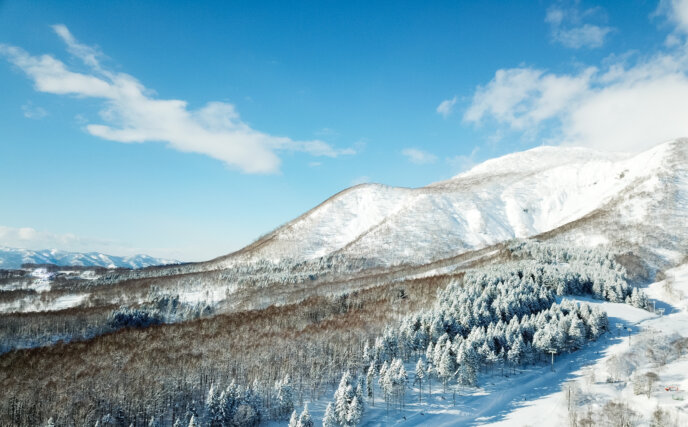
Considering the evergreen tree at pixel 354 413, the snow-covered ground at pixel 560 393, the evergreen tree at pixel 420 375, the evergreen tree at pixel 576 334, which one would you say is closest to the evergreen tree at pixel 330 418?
the evergreen tree at pixel 354 413

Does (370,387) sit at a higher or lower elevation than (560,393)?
lower

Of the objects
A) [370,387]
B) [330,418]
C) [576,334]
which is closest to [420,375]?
[370,387]

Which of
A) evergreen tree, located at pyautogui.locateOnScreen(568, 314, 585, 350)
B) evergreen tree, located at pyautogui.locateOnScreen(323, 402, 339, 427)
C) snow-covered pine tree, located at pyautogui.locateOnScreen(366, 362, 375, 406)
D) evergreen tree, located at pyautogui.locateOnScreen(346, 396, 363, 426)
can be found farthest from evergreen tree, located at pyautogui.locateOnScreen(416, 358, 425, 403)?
evergreen tree, located at pyautogui.locateOnScreen(568, 314, 585, 350)

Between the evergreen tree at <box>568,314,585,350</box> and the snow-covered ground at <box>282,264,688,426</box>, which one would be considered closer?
the snow-covered ground at <box>282,264,688,426</box>

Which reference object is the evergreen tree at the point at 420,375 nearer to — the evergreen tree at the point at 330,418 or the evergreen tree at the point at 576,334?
the evergreen tree at the point at 330,418

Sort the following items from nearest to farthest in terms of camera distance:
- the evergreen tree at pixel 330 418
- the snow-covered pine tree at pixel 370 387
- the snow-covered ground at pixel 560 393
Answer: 1. the evergreen tree at pixel 330 418
2. the snow-covered ground at pixel 560 393
3. the snow-covered pine tree at pixel 370 387

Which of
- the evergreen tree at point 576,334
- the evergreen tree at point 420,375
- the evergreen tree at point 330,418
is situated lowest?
the evergreen tree at point 330,418

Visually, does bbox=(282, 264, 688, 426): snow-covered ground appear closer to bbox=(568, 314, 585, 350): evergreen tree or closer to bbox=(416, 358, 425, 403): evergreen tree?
bbox=(416, 358, 425, 403): evergreen tree

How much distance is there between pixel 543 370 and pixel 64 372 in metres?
122

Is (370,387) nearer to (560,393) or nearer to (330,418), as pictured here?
(330,418)

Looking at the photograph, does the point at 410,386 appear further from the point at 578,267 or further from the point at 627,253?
the point at 627,253

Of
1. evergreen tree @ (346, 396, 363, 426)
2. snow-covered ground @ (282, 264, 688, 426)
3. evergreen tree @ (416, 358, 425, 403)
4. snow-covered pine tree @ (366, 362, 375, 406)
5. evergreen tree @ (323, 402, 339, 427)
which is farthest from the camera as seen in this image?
evergreen tree @ (416, 358, 425, 403)

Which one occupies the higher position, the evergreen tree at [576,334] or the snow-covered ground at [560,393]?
the evergreen tree at [576,334]

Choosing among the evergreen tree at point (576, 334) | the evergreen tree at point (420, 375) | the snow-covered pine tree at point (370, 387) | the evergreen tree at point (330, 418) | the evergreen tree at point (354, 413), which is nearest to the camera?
the evergreen tree at point (330, 418)
